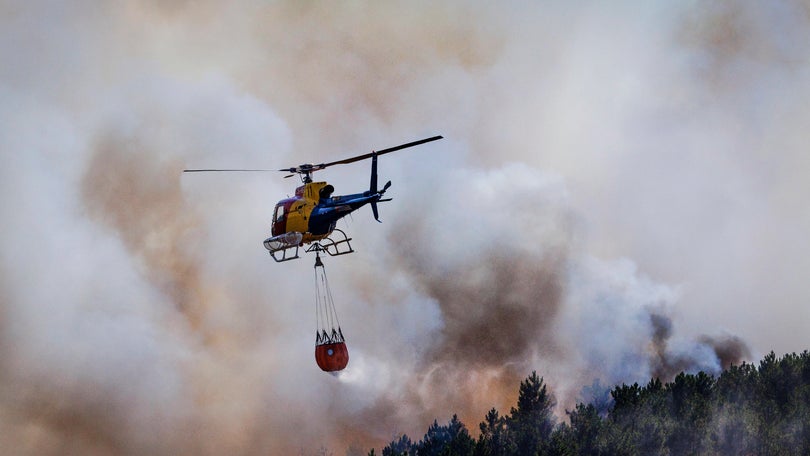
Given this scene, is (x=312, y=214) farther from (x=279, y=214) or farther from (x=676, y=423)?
(x=676, y=423)

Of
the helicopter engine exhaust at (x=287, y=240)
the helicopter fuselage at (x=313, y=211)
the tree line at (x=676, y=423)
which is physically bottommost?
the tree line at (x=676, y=423)

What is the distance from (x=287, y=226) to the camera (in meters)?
78.1

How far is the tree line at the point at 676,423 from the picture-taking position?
89812 millimetres

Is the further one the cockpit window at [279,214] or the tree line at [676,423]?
the tree line at [676,423]

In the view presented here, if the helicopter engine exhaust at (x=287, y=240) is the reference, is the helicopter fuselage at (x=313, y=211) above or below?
above

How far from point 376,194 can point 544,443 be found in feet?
84.0

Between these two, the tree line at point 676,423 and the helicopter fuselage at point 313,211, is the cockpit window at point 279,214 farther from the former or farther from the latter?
the tree line at point 676,423

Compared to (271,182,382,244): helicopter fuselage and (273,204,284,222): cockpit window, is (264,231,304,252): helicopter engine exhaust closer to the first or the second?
(271,182,382,244): helicopter fuselage

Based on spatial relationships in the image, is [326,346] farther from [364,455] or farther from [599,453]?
[364,455]

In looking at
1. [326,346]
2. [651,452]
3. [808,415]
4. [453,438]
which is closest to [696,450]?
[651,452]

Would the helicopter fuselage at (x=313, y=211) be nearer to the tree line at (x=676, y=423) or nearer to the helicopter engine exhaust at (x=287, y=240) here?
the helicopter engine exhaust at (x=287, y=240)

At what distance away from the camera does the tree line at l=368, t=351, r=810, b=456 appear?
8981 centimetres

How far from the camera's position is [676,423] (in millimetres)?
93125

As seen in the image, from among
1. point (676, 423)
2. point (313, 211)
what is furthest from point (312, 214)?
point (676, 423)
